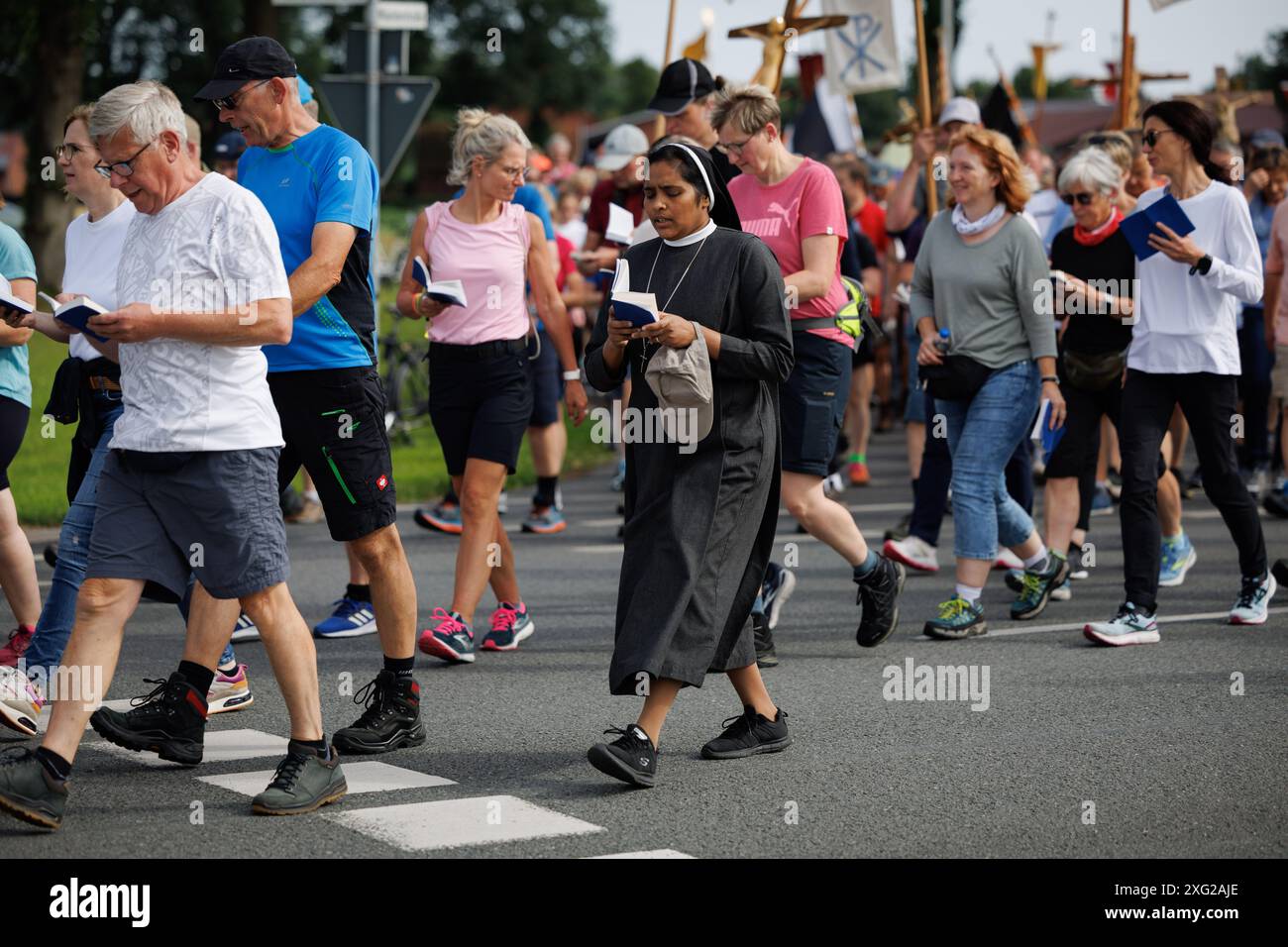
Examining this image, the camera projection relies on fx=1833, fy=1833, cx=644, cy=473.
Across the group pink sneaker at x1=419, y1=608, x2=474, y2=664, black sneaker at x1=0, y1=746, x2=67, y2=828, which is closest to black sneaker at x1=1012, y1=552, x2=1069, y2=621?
pink sneaker at x1=419, y1=608, x2=474, y2=664

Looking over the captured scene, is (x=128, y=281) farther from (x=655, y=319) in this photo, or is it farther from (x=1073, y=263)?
(x=1073, y=263)

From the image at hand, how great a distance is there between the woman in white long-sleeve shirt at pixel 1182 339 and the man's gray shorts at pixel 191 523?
404 centimetres

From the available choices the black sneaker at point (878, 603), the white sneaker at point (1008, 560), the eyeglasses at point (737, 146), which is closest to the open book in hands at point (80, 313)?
the eyeglasses at point (737, 146)

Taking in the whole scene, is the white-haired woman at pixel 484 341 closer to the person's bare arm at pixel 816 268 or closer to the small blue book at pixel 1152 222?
the person's bare arm at pixel 816 268

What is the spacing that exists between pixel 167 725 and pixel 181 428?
1.21 metres

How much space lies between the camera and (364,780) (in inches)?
216

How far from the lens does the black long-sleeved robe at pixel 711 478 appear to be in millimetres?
5465

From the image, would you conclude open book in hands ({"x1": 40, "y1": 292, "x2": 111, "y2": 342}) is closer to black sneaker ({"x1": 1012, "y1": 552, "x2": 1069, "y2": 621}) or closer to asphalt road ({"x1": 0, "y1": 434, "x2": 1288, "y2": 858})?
asphalt road ({"x1": 0, "y1": 434, "x2": 1288, "y2": 858})

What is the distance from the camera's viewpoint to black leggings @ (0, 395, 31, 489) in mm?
6727

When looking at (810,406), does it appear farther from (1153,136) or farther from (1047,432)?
(1153,136)

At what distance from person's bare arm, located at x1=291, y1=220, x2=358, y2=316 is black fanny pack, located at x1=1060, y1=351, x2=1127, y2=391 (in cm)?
418

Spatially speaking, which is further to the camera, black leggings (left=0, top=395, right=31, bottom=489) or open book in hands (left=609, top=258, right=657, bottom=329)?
black leggings (left=0, top=395, right=31, bottom=489)

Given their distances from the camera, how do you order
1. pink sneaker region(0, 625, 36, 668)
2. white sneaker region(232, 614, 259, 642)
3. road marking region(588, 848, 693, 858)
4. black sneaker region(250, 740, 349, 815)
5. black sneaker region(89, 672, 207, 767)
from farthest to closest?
1. white sneaker region(232, 614, 259, 642)
2. pink sneaker region(0, 625, 36, 668)
3. black sneaker region(89, 672, 207, 767)
4. black sneaker region(250, 740, 349, 815)
5. road marking region(588, 848, 693, 858)
